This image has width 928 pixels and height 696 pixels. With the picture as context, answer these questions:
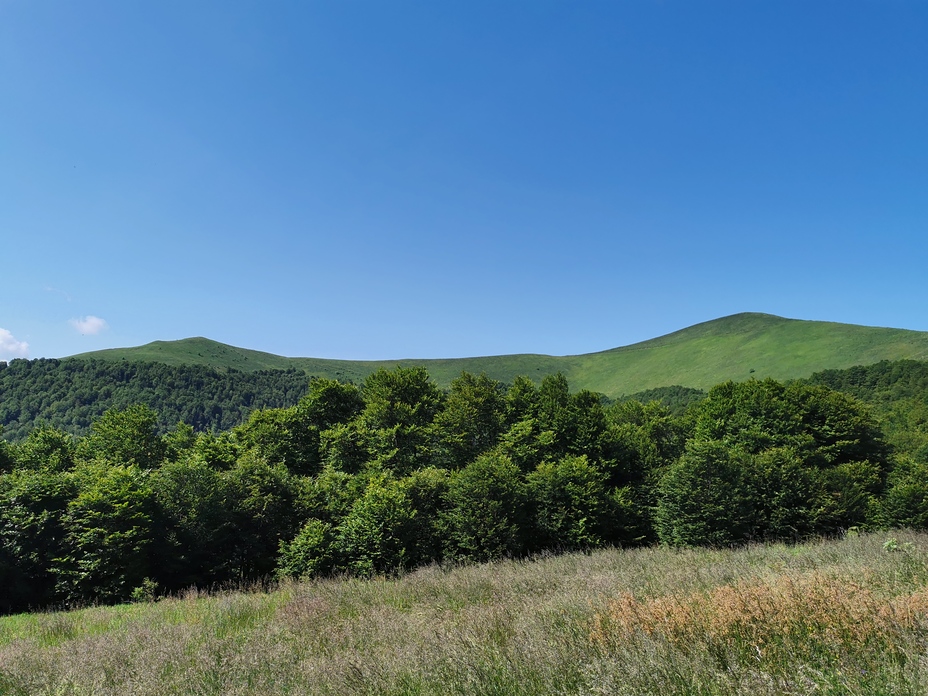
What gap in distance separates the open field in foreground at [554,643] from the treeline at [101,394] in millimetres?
170127

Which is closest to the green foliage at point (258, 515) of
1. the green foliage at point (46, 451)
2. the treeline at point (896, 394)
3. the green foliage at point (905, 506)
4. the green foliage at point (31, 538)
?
the green foliage at point (31, 538)

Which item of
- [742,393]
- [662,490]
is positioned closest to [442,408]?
[662,490]

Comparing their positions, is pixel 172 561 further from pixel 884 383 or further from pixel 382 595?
pixel 884 383

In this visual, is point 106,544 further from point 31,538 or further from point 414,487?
point 414,487

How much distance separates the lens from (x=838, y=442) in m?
35.3

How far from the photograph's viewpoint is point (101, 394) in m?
173

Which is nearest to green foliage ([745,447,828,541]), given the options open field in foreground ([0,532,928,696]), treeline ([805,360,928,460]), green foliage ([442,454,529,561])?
green foliage ([442,454,529,561])

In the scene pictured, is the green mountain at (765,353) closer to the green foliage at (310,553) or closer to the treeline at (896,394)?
the treeline at (896,394)

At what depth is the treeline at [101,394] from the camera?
162125mm

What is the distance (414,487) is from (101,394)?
19525 cm

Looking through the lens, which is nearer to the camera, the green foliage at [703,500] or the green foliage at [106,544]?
the green foliage at [106,544]

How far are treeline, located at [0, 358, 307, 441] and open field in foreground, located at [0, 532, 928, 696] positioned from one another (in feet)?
558

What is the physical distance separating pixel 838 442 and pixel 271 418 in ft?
134

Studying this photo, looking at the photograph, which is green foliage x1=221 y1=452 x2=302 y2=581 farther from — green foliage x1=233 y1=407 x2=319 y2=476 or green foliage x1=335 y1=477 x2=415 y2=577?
green foliage x1=233 y1=407 x2=319 y2=476
